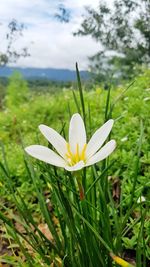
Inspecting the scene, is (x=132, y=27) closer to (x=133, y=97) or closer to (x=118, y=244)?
(x=133, y=97)

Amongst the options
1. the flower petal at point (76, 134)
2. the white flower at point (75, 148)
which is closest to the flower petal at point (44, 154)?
the white flower at point (75, 148)

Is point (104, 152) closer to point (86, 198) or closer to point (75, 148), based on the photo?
point (75, 148)

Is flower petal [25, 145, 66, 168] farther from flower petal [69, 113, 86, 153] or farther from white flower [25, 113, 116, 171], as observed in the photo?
flower petal [69, 113, 86, 153]

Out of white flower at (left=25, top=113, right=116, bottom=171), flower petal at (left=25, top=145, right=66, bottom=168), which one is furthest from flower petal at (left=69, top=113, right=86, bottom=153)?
flower petal at (left=25, top=145, right=66, bottom=168)

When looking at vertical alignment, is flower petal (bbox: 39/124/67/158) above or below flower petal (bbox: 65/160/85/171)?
above

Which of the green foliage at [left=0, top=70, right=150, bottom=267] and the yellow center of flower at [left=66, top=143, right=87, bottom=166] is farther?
the green foliage at [left=0, top=70, right=150, bottom=267]

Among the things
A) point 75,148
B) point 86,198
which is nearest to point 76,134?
point 75,148

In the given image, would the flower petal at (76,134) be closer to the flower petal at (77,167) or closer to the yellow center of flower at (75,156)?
the yellow center of flower at (75,156)
